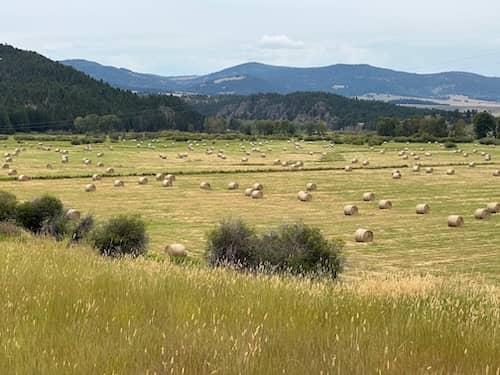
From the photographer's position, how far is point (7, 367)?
5.41m

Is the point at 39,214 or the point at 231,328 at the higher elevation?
the point at 231,328

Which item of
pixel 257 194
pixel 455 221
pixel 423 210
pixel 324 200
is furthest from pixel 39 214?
pixel 423 210

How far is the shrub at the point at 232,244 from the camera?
19.8m

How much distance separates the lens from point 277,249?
19.6m

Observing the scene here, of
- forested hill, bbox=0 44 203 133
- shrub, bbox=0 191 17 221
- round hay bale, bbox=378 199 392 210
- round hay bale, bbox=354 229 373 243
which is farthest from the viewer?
forested hill, bbox=0 44 203 133

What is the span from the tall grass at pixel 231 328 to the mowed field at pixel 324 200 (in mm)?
9958

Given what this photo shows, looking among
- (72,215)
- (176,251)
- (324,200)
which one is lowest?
(324,200)

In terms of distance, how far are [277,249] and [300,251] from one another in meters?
0.78

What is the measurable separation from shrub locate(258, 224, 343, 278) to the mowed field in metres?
0.67

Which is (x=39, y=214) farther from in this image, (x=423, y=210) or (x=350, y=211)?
(x=423, y=210)

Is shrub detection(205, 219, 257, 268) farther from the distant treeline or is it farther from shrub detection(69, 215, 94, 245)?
the distant treeline

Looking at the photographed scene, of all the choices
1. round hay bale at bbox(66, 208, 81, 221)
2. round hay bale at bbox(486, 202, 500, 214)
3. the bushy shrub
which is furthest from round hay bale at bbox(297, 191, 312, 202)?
the bushy shrub

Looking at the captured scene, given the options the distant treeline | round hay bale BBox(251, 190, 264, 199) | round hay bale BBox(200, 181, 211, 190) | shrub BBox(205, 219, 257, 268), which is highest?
shrub BBox(205, 219, 257, 268)

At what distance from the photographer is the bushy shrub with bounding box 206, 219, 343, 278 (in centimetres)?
1861
